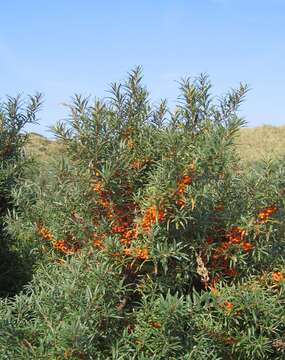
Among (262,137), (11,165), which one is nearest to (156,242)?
(11,165)

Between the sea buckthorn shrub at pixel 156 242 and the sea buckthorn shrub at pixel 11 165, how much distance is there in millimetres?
842

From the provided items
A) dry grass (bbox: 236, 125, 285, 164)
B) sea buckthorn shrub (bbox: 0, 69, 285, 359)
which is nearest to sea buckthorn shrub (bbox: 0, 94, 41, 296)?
sea buckthorn shrub (bbox: 0, 69, 285, 359)

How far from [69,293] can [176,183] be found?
0.81m

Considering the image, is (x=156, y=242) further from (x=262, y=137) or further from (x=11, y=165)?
(x=262, y=137)

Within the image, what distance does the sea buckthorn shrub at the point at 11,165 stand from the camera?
14.6 feet

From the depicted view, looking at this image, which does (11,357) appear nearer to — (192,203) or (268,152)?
(192,203)

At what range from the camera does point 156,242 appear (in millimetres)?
3080

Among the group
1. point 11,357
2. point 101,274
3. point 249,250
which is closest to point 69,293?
point 101,274

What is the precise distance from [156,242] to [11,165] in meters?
1.81

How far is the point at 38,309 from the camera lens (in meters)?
3.10

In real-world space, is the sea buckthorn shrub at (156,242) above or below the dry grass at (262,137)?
below

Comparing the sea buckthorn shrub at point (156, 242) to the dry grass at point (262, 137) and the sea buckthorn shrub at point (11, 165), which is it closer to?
the sea buckthorn shrub at point (11, 165)

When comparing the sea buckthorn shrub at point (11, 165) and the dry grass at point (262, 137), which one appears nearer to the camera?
the sea buckthorn shrub at point (11, 165)

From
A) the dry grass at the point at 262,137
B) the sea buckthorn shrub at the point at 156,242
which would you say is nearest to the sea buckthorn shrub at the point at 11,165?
the sea buckthorn shrub at the point at 156,242
